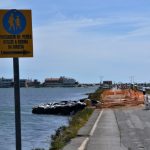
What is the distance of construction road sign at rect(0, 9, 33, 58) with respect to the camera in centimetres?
906

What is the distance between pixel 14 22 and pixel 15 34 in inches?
8.3

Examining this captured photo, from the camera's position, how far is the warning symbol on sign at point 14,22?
9.04 m

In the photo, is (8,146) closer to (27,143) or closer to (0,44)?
(27,143)

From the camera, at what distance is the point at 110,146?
688 inches

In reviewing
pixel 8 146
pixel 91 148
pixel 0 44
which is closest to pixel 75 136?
pixel 91 148

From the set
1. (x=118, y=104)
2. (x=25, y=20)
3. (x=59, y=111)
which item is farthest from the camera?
(x=59, y=111)

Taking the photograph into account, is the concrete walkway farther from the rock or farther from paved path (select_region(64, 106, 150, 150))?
the rock

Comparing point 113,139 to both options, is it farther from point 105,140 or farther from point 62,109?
point 62,109

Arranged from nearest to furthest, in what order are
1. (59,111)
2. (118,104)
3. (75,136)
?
1. (75,136)
2. (118,104)
3. (59,111)

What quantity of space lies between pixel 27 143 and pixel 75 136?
10.6m

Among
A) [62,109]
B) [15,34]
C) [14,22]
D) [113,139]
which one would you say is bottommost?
[62,109]

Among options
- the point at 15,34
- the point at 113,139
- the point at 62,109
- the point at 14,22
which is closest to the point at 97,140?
the point at 113,139

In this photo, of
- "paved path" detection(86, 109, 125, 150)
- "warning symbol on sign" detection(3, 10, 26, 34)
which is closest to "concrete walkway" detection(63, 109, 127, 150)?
"paved path" detection(86, 109, 125, 150)

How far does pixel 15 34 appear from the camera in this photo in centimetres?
916
